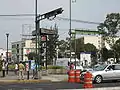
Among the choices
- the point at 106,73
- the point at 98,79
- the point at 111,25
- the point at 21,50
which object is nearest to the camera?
the point at 98,79

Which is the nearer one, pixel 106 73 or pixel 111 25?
pixel 106 73

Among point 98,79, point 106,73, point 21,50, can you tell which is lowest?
point 98,79

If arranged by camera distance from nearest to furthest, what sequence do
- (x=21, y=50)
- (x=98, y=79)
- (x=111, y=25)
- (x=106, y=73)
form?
(x=98, y=79) < (x=106, y=73) < (x=111, y=25) < (x=21, y=50)

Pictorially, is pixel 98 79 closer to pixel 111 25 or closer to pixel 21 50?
pixel 111 25

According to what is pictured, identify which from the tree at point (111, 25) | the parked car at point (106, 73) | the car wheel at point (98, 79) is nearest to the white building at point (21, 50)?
the tree at point (111, 25)

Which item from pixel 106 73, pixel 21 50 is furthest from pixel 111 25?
pixel 21 50

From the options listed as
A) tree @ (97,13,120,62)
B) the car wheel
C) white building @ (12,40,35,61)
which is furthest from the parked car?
white building @ (12,40,35,61)

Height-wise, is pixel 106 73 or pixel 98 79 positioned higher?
pixel 106 73

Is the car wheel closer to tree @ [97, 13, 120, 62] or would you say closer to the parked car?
the parked car

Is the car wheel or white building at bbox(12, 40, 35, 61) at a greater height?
white building at bbox(12, 40, 35, 61)

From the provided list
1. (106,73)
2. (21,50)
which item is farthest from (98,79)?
(21,50)

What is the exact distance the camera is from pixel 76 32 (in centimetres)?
8831

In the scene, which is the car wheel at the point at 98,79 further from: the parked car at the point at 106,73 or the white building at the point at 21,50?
the white building at the point at 21,50

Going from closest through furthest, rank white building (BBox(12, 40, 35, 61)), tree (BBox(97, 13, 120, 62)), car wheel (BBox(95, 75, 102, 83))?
car wheel (BBox(95, 75, 102, 83))
tree (BBox(97, 13, 120, 62))
white building (BBox(12, 40, 35, 61))
